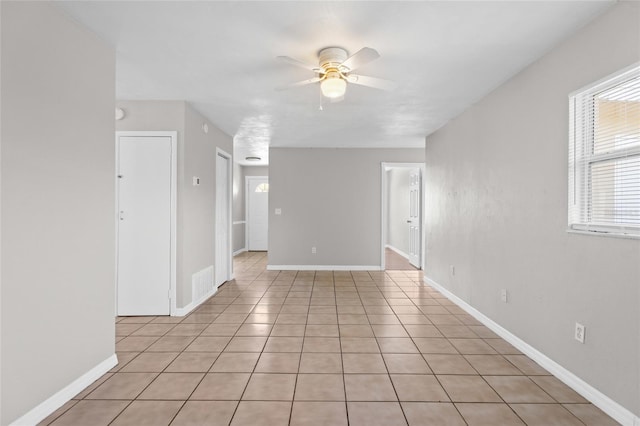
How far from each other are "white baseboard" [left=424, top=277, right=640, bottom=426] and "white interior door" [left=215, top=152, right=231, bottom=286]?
3.64m

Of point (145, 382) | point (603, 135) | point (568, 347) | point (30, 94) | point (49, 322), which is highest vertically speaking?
point (30, 94)

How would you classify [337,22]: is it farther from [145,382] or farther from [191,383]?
[145,382]

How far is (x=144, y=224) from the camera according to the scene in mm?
3639

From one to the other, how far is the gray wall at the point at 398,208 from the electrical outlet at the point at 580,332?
511 cm

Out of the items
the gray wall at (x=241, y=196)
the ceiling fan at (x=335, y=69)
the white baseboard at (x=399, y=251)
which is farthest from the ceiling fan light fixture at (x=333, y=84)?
the gray wall at (x=241, y=196)

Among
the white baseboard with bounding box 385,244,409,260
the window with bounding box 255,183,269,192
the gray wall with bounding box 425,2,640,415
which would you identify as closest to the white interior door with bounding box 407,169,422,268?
the white baseboard with bounding box 385,244,409,260

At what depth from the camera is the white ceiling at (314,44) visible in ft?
6.48

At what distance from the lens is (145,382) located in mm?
2270

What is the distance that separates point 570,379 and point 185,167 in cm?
394

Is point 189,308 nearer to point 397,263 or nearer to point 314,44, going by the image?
point 314,44

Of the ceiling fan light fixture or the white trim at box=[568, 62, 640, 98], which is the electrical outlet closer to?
the white trim at box=[568, 62, 640, 98]

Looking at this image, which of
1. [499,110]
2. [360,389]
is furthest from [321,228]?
[360,389]

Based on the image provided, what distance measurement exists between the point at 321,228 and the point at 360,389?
14.2 ft

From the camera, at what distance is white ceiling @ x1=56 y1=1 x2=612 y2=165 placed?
6.48 ft
